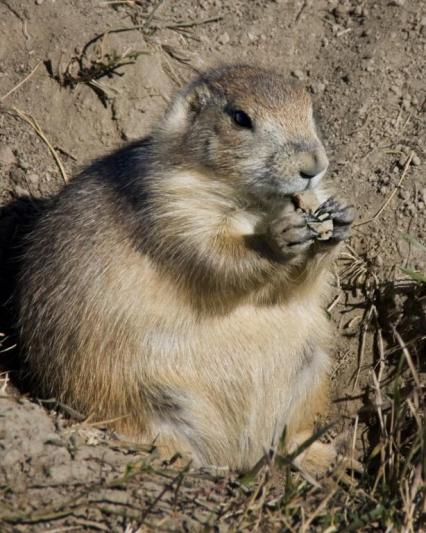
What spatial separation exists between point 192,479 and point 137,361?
0.86 m

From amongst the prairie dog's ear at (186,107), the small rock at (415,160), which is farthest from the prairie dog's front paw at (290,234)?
the small rock at (415,160)

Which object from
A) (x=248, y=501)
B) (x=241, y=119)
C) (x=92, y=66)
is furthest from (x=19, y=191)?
(x=248, y=501)

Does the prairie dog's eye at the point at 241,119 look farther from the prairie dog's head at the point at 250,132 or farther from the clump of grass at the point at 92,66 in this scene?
the clump of grass at the point at 92,66

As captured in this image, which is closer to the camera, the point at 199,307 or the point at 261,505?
the point at 261,505

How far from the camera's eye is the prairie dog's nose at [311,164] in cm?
462

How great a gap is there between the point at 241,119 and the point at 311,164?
0.57 metres

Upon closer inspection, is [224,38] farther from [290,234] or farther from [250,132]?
[290,234]

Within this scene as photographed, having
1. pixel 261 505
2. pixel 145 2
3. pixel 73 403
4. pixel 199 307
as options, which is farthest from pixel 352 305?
pixel 145 2

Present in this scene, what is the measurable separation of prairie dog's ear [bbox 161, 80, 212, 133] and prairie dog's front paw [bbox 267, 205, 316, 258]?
85cm

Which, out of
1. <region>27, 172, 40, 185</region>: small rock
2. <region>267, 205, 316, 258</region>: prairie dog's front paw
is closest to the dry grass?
<region>267, 205, 316, 258</region>: prairie dog's front paw

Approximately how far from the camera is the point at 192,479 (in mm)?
4566

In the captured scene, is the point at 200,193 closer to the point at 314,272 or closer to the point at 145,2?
the point at 314,272

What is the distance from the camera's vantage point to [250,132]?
4910 millimetres

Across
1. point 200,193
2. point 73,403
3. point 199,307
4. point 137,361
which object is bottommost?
point 73,403
